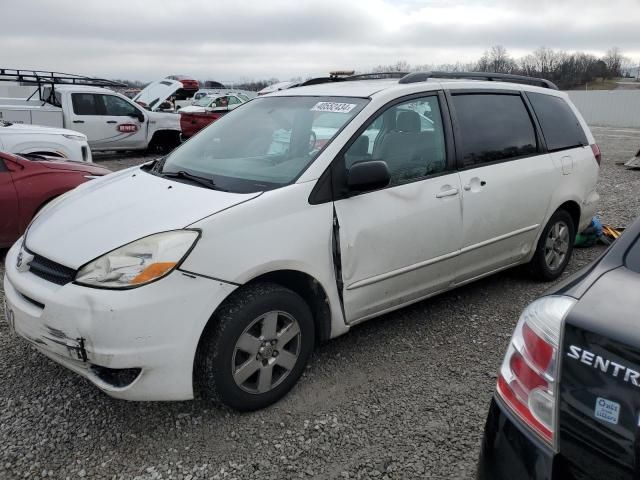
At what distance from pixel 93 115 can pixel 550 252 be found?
11.4m

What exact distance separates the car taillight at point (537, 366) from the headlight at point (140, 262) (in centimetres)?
153

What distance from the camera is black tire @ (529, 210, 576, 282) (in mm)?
4598

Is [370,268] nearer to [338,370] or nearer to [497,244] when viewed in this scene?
[338,370]

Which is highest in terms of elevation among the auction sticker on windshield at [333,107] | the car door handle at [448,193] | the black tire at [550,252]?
the auction sticker on windshield at [333,107]

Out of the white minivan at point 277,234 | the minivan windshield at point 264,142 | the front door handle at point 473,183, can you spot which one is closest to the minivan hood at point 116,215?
the white minivan at point 277,234

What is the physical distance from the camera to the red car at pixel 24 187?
5344 millimetres

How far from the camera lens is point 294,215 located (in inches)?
114

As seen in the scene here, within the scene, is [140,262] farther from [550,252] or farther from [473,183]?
[550,252]

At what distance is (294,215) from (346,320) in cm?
75

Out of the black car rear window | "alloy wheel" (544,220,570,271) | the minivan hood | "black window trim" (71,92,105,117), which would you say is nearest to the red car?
the minivan hood

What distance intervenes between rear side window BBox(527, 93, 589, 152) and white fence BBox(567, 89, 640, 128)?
2633cm

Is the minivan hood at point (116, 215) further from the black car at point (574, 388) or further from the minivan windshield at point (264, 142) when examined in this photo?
the black car at point (574, 388)

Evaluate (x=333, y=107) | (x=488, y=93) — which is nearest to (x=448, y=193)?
(x=333, y=107)

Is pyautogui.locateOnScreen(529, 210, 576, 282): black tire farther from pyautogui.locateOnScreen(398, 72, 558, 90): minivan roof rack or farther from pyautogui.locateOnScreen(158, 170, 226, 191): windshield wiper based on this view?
pyautogui.locateOnScreen(158, 170, 226, 191): windshield wiper
